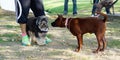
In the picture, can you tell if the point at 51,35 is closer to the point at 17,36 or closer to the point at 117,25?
the point at 17,36

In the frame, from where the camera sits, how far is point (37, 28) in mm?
7160

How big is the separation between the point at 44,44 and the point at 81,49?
2.76 ft

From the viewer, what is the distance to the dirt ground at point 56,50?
6518mm

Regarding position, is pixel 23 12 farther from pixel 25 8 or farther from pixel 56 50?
pixel 56 50

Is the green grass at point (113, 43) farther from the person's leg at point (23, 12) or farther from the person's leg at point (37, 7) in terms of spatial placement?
the person's leg at point (23, 12)

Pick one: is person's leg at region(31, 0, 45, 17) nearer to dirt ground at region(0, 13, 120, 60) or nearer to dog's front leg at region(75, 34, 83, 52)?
dirt ground at region(0, 13, 120, 60)

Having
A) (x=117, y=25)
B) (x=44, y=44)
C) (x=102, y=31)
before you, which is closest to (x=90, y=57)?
(x=102, y=31)

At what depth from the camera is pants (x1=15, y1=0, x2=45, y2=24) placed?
723 centimetres

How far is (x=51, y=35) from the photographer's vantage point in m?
8.63

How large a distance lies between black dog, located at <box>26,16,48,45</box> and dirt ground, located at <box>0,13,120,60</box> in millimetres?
159

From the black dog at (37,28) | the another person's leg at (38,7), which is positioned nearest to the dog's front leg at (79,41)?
the black dog at (37,28)

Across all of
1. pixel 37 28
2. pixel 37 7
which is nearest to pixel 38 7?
pixel 37 7

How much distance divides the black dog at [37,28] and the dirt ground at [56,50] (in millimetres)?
159

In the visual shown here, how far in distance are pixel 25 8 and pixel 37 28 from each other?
18.8 inches
